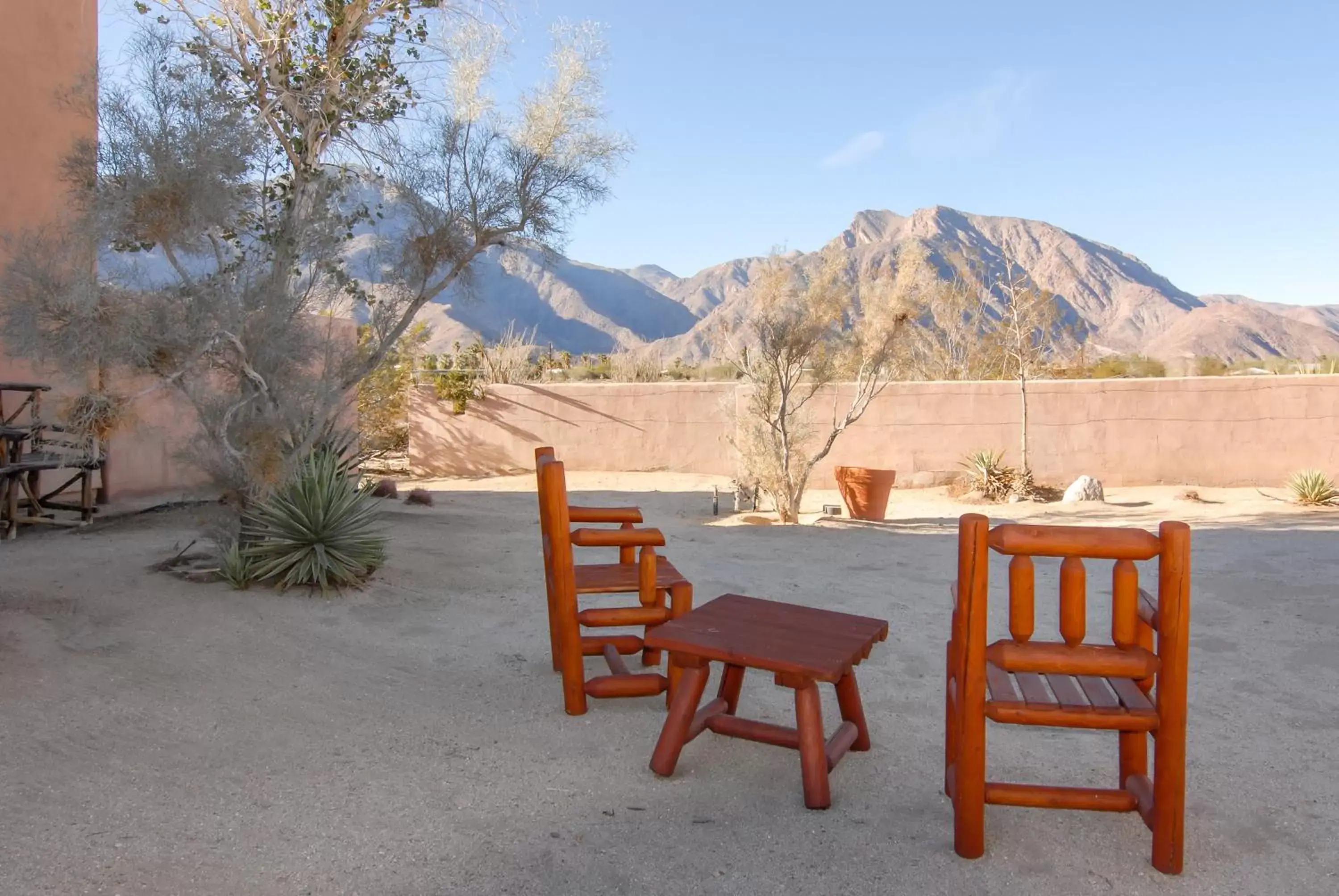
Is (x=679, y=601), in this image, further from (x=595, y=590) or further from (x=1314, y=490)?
(x=1314, y=490)

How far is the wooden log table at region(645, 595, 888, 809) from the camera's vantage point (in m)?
3.16

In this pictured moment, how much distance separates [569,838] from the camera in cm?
289

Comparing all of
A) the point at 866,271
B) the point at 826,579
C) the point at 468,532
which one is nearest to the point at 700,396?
the point at 866,271

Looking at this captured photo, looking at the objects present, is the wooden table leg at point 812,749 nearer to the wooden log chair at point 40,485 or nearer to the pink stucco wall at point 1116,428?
the wooden log chair at point 40,485

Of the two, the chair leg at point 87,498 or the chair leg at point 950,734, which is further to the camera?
the chair leg at point 87,498

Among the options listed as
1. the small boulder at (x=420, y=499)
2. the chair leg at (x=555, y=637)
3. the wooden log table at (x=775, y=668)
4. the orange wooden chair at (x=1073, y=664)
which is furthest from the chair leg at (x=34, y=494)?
the orange wooden chair at (x=1073, y=664)

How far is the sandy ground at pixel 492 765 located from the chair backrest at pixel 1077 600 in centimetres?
62

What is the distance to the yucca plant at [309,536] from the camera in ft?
19.0

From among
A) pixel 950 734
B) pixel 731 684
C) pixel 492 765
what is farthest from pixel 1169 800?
pixel 492 765

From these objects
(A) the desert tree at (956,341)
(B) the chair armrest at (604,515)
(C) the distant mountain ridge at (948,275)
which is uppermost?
(C) the distant mountain ridge at (948,275)

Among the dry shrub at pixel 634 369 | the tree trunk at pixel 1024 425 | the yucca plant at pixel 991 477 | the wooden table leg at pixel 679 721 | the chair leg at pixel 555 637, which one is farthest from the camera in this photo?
the dry shrub at pixel 634 369

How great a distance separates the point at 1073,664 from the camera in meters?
2.63

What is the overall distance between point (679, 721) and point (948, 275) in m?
68.3

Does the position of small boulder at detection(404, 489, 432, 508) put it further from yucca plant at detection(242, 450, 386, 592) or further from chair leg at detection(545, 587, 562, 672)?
chair leg at detection(545, 587, 562, 672)
